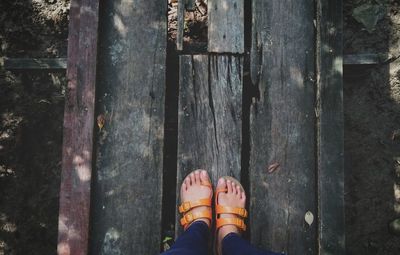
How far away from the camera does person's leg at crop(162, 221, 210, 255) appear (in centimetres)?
192

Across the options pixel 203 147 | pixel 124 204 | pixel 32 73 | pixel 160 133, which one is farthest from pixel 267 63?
pixel 32 73

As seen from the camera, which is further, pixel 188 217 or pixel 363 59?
pixel 363 59

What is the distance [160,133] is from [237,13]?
913mm

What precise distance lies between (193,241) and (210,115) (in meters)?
0.76

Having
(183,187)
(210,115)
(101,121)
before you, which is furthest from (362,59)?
(101,121)

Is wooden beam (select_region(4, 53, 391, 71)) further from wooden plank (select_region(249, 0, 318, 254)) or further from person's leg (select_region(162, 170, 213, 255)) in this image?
person's leg (select_region(162, 170, 213, 255))

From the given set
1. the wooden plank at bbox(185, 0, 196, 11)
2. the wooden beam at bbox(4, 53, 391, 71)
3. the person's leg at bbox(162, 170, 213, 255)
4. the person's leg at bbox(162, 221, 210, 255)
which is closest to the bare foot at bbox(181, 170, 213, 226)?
the person's leg at bbox(162, 170, 213, 255)

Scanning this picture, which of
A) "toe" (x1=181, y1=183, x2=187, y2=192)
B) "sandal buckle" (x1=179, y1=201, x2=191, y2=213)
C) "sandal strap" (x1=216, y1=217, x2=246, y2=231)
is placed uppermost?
"toe" (x1=181, y1=183, x2=187, y2=192)

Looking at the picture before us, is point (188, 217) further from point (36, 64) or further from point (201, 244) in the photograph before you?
point (36, 64)

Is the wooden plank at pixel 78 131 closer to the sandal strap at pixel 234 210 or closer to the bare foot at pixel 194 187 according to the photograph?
the bare foot at pixel 194 187

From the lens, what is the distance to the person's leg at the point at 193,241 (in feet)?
6.32

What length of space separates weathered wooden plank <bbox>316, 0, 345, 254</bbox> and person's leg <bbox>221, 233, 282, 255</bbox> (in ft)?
1.37

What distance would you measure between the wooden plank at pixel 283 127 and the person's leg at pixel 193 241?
1.00ft

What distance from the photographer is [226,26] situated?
7.54ft
